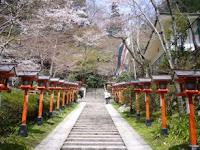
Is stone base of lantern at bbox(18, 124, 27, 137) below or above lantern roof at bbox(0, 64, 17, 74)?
below

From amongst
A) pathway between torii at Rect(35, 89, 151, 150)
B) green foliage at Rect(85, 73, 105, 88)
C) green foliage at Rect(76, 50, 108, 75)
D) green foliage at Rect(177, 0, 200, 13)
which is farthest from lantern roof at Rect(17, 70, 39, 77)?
green foliage at Rect(85, 73, 105, 88)

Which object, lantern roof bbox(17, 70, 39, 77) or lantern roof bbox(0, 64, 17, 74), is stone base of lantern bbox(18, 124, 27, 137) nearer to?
lantern roof bbox(17, 70, 39, 77)

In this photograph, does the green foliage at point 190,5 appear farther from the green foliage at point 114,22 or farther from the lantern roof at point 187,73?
the lantern roof at point 187,73

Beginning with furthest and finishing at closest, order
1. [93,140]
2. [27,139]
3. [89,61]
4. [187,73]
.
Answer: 1. [89,61]
2. [93,140]
3. [27,139]
4. [187,73]

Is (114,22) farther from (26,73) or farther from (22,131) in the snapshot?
(22,131)

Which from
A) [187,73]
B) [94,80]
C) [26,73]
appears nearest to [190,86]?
[187,73]

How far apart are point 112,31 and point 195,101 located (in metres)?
8.35

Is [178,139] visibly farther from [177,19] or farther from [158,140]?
[177,19]

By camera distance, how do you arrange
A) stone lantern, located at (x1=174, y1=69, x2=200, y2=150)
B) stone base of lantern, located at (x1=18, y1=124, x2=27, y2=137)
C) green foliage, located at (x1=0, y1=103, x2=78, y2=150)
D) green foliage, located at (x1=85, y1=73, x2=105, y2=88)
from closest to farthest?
stone lantern, located at (x1=174, y1=69, x2=200, y2=150) < green foliage, located at (x1=0, y1=103, x2=78, y2=150) < stone base of lantern, located at (x1=18, y1=124, x2=27, y2=137) < green foliage, located at (x1=85, y1=73, x2=105, y2=88)

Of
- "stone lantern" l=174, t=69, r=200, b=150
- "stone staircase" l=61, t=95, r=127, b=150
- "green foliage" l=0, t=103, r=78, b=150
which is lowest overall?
"stone staircase" l=61, t=95, r=127, b=150

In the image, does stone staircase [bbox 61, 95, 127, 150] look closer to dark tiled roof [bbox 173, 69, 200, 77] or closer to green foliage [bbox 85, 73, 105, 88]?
dark tiled roof [bbox 173, 69, 200, 77]

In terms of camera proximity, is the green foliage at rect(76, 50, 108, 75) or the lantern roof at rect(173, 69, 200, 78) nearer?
the lantern roof at rect(173, 69, 200, 78)

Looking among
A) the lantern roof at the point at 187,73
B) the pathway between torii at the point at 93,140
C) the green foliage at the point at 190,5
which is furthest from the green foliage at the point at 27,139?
the green foliage at the point at 190,5

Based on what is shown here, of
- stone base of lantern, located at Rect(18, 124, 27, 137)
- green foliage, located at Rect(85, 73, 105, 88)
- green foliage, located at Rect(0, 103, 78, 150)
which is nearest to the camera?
green foliage, located at Rect(0, 103, 78, 150)
